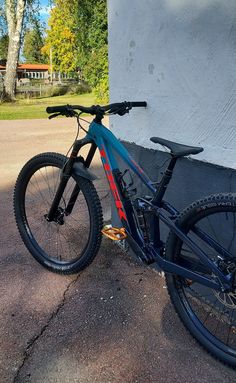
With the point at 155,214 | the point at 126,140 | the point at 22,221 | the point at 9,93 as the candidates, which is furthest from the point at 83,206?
the point at 9,93

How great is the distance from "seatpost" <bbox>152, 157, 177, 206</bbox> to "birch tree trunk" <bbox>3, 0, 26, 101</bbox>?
22.5 metres

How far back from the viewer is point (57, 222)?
10.9 feet

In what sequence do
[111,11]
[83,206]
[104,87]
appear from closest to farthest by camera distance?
1. [111,11]
2. [83,206]
3. [104,87]

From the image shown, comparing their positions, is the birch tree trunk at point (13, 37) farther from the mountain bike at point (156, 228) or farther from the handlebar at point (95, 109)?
the handlebar at point (95, 109)

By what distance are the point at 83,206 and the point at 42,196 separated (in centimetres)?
92

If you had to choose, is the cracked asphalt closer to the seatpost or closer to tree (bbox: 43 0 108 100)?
the seatpost

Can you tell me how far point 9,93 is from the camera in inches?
945

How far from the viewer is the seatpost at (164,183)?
2.36 metres

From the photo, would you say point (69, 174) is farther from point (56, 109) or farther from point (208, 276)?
point (208, 276)

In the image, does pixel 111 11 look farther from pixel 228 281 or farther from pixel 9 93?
pixel 9 93

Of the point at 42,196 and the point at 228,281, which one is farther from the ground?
the point at 228,281

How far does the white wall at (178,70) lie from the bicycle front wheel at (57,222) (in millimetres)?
628

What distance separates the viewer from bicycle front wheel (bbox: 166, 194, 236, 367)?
2174 mm

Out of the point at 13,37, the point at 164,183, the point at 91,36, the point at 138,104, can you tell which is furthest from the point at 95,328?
the point at 13,37
